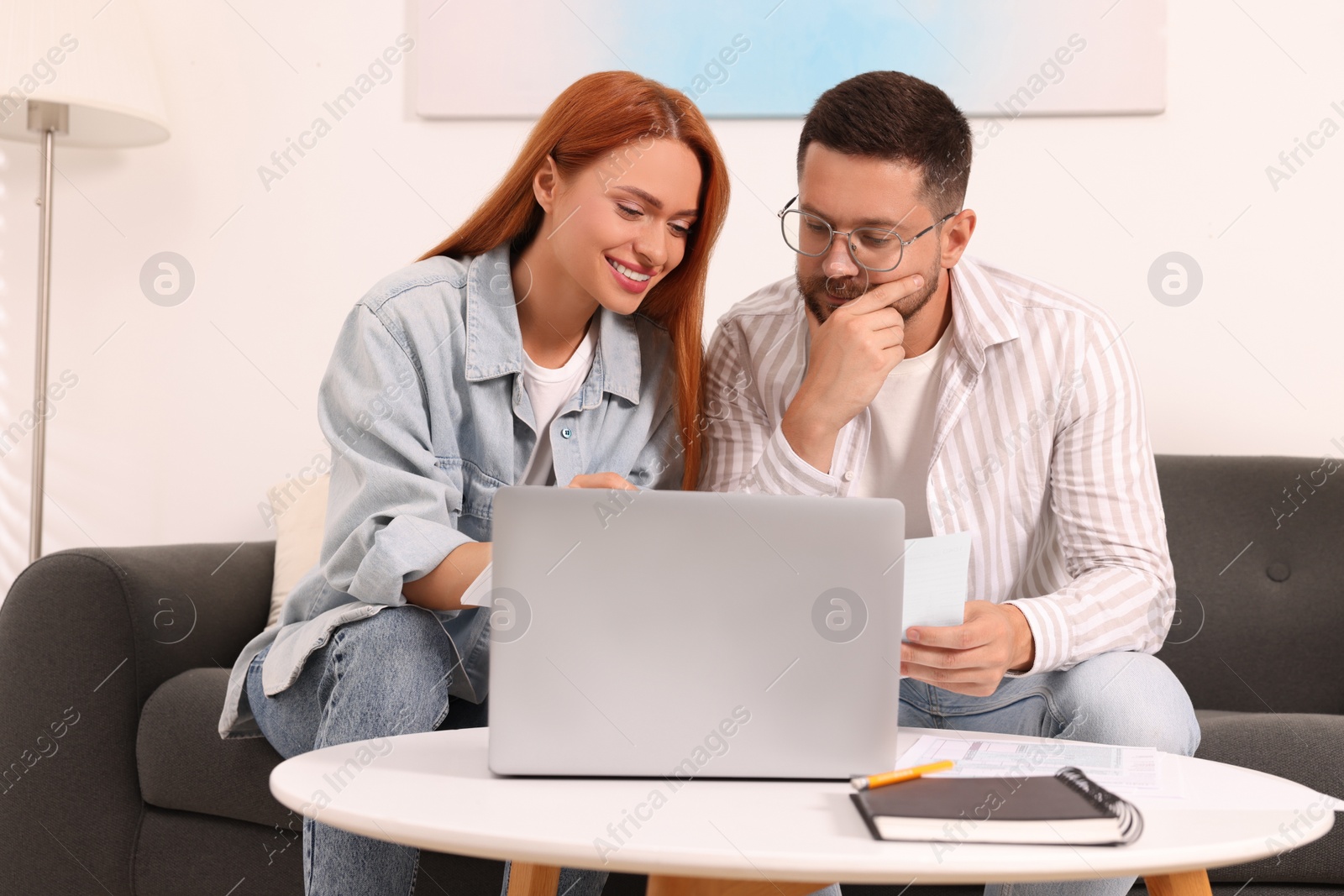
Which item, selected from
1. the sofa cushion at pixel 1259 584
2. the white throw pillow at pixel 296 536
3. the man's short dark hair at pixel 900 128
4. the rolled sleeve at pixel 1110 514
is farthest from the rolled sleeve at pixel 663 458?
the sofa cushion at pixel 1259 584

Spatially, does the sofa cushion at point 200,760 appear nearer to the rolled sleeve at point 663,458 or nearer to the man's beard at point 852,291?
the rolled sleeve at point 663,458

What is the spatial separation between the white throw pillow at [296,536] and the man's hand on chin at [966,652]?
113cm

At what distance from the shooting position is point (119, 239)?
2.33m

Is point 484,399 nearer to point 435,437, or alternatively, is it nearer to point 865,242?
point 435,437

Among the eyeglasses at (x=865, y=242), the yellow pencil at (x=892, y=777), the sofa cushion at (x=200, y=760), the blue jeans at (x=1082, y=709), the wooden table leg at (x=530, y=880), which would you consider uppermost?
the eyeglasses at (x=865, y=242)

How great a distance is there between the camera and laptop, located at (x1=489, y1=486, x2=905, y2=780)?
74cm

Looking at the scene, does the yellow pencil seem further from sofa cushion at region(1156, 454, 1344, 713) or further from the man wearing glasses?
sofa cushion at region(1156, 454, 1344, 713)

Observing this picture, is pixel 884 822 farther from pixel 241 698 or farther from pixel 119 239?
pixel 119 239

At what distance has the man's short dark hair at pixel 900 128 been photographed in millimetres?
1336

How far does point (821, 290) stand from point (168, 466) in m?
1.59

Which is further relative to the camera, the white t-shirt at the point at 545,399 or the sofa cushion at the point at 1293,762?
the white t-shirt at the point at 545,399

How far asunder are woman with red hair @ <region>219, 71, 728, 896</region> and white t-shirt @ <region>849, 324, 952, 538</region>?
243 millimetres

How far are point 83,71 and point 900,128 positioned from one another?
5.12 feet

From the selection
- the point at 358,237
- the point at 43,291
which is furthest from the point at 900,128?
the point at 43,291
